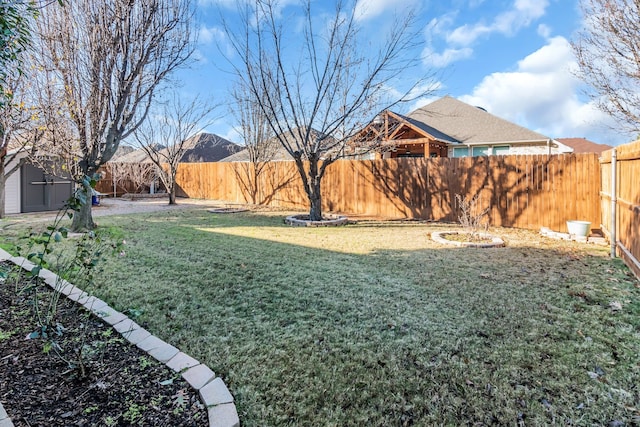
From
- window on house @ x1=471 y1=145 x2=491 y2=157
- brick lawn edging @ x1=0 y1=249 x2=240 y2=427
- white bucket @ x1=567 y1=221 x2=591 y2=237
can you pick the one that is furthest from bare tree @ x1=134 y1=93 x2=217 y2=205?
white bucket @ x1=567 y1=221 x2=591 y2=237

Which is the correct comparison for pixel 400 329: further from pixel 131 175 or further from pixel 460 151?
pixel 131 175

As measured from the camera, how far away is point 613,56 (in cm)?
752

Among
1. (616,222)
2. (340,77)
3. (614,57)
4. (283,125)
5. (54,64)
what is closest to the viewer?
(616,222)

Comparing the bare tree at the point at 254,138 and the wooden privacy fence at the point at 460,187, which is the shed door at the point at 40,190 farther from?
the wooden privacy fence at the point at 460,187

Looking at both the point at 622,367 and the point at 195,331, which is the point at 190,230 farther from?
the point at 622,367

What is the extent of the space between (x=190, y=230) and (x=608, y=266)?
24.7 ft

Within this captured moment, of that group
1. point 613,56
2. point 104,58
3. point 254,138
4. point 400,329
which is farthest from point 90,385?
point 254,138

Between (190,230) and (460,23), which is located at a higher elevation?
(460,23)

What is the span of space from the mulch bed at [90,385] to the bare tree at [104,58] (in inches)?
188

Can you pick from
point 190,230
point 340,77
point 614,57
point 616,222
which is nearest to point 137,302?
point 190,230

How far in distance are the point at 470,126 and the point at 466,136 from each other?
81 centimetres

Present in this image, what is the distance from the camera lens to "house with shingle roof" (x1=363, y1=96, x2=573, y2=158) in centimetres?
1465

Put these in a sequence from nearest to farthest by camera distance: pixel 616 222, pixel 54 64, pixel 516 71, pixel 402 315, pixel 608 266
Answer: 1. pixel 402 315
2. pixel 608 266
3. pixel 616 222
4. pixel 54 64
5. pixel 516 71

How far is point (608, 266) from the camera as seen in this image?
483cm
